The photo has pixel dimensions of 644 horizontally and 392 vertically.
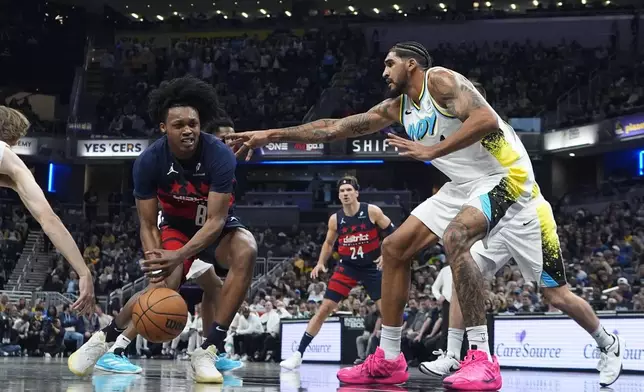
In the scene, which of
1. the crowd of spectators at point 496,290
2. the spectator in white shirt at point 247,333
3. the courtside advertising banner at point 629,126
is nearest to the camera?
the crowd of spectators at point 496,290

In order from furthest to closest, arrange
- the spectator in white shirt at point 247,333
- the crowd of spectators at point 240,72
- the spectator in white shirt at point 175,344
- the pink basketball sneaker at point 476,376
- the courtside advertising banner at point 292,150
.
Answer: the crowd of spectators at point 240,72 < the courtside advertising banner at point 292,150 < the spectator in white shirt at point 175,344 < the spectator in white shirt at point 247,333 < the pink basketball sneaker at point 476,376

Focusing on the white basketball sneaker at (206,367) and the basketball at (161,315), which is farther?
the white basketball sneaker at (206,367)

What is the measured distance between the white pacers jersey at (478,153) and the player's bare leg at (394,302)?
18.0 inches

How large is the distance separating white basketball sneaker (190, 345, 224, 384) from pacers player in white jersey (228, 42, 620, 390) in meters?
0.82

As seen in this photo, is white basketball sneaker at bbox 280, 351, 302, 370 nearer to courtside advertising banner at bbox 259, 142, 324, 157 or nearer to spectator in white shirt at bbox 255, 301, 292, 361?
Answer: spectator in white shirt at bbox 255, 301, 292, 361

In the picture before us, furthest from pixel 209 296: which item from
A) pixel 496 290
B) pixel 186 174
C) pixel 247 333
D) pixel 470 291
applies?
pixel 247 333

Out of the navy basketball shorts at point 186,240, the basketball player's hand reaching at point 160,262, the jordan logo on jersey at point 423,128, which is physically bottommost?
the basketball player's hand reaching at point 160,262

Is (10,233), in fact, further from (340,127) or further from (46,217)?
(46,217)

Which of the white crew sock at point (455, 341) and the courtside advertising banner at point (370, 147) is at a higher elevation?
the courtside advertising banner at point (370, 147)

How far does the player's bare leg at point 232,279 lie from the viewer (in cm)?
591

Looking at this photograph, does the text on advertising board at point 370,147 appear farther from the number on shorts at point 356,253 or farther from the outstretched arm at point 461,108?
the outstretched arm at point 461,108

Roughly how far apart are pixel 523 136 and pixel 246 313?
14182mm

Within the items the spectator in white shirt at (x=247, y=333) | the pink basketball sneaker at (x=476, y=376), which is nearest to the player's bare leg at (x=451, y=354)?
the pink basketball sneaker at (x=476, y=376)

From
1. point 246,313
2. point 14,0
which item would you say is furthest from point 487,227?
point 14,0
